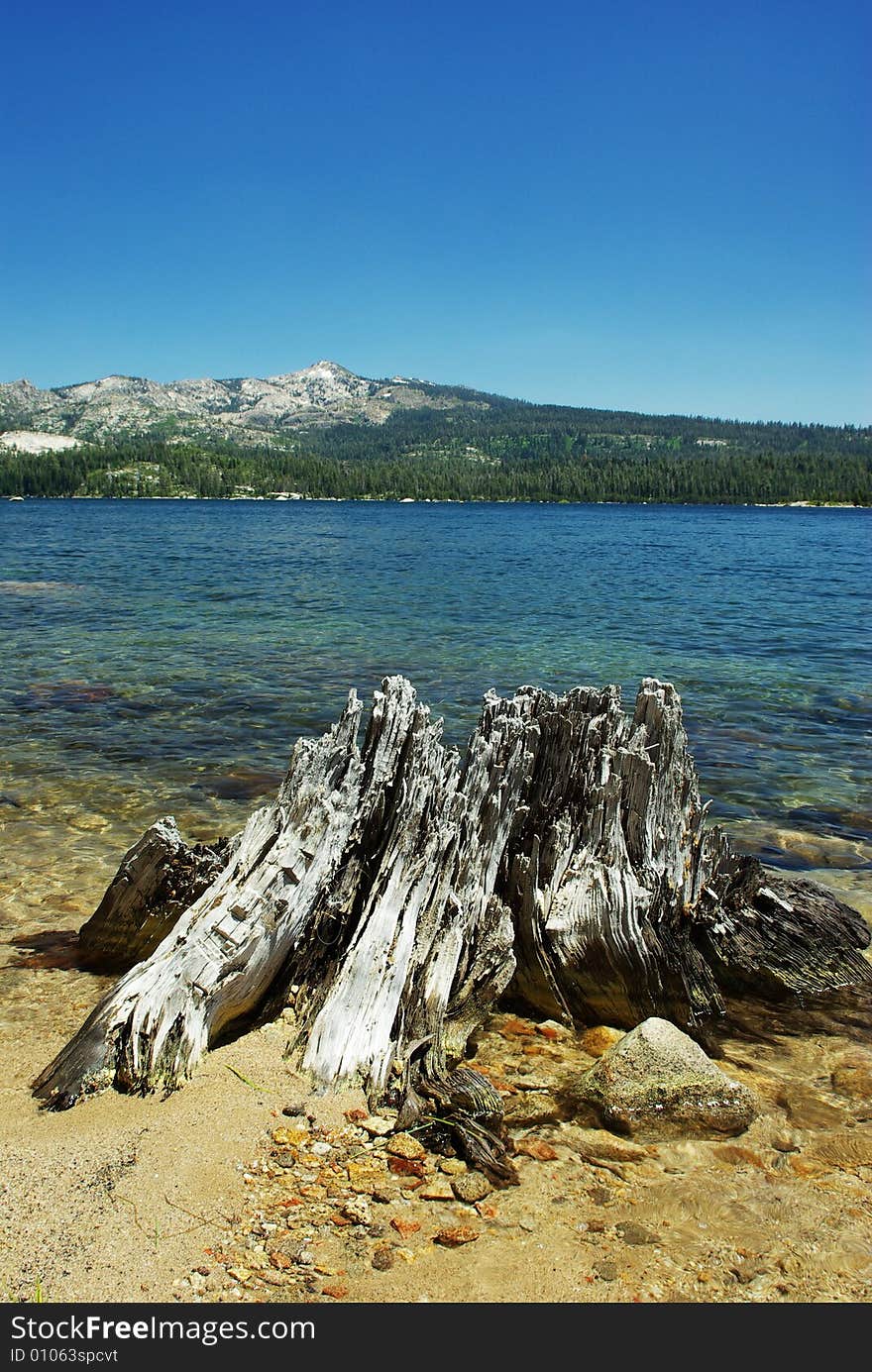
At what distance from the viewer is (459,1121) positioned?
455cm

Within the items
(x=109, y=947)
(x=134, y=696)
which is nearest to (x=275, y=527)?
(x=134, y=696)

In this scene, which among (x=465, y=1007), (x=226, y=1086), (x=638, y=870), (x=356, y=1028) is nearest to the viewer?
(x=226, y=1086)

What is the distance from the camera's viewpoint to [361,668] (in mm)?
20031

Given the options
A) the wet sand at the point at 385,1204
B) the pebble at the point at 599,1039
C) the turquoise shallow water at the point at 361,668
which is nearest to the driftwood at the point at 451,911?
the pebble at the point at 599,1039

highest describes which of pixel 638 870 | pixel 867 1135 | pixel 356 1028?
pixel 638 870

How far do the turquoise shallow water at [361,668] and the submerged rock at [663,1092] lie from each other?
4967mm

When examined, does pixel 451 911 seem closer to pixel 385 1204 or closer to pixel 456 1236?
pixel 385 1204

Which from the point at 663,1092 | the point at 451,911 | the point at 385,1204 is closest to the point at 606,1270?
the point at 385,1204

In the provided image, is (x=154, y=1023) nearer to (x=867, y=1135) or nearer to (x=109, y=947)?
(x=109, y=947)

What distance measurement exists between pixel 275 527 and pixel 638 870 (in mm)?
97837

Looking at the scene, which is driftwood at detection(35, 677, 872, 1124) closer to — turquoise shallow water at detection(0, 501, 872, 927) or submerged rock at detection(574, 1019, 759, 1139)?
submerged rock at detection(574, 1019, 759, 1139)

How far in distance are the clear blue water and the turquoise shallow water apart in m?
0.07

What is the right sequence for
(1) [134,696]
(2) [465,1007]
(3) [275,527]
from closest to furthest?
(2) [465,1007] → (1) [134,696] → (3) [275,527]

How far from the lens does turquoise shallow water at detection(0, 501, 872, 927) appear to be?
1096 centimetres
